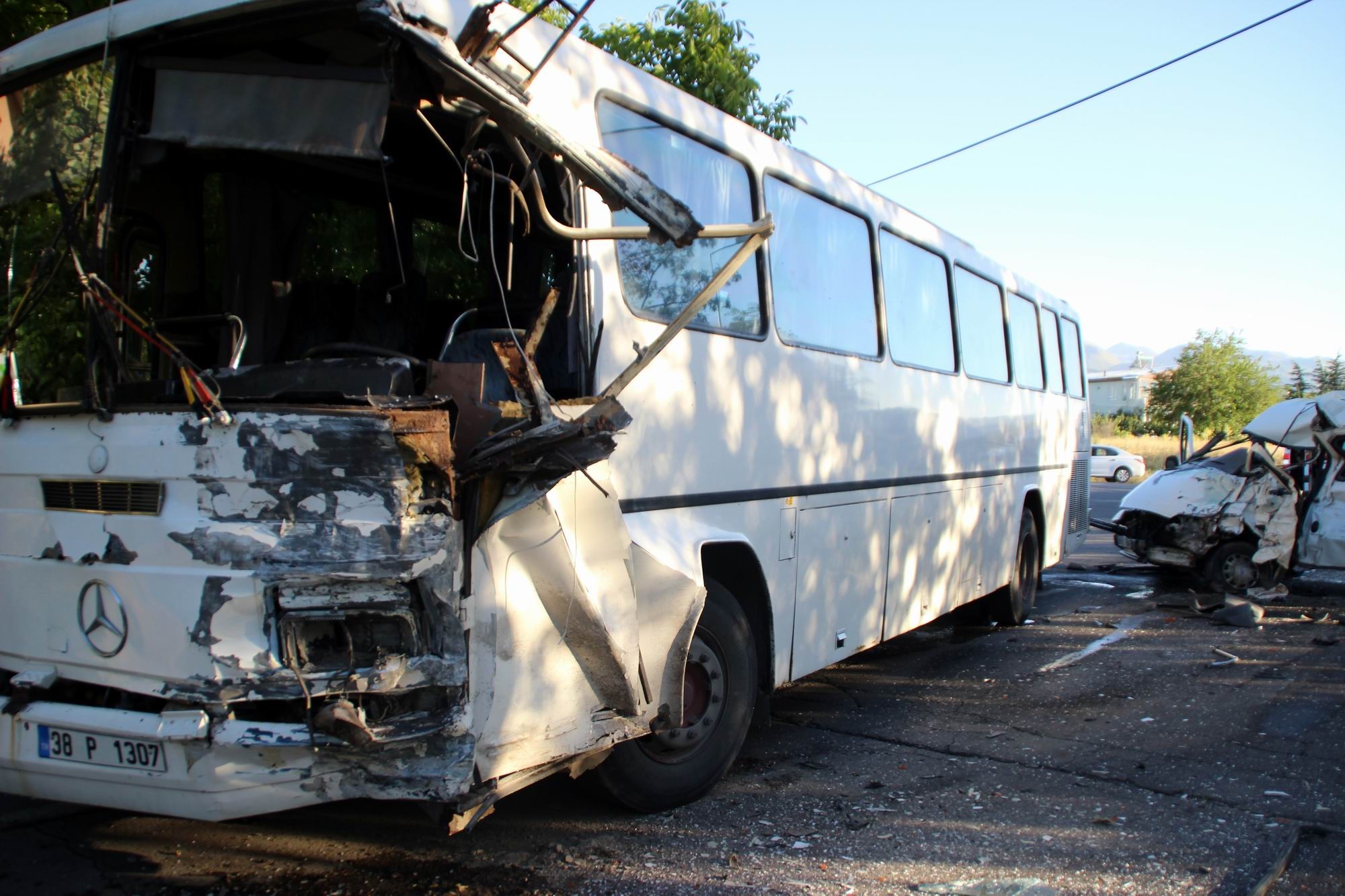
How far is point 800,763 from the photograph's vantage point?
5.30 meters

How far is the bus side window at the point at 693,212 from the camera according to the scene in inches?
164

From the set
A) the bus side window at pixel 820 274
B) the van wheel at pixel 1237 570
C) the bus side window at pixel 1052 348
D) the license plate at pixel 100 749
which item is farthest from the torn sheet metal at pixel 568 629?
the van wheel at pixel 1237 570

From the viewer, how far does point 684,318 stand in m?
3.61

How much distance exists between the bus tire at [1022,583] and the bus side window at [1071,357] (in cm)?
225

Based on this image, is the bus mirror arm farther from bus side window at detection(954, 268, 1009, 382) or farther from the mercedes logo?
bus side window at detection(954, 268, 1009, 382)

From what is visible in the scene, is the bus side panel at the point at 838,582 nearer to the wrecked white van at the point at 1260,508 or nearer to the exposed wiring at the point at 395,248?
the exposed wiring at the point at 395,248

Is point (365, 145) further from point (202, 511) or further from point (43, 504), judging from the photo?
point (43, 504)

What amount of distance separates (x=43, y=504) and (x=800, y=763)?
369 centimetres

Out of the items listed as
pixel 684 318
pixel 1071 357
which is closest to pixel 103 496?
pixel 684 318

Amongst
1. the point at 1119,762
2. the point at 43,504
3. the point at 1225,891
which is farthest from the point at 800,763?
the point at 43,504


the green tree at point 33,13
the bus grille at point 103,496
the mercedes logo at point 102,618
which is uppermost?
the green tree at point 33,13

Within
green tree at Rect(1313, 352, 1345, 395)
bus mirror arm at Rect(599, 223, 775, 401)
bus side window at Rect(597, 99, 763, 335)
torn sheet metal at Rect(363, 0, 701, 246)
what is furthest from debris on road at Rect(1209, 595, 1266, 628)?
green tree at Rect(1313, 352, 1345, 395)

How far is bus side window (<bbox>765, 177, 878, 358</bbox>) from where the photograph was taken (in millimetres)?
5332

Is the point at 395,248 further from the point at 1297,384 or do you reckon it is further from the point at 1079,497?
the point at 1297,384
